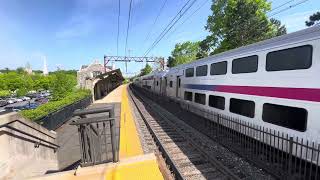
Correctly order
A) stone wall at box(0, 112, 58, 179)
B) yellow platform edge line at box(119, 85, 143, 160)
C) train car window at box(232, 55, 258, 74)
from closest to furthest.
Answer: stone wall at box(0, 112, 58, 179) → train car window at box(232, 55, 258, 74) → yellow platform edge line at box(119, 85, 143, 160)

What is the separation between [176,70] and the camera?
2105 centimetres

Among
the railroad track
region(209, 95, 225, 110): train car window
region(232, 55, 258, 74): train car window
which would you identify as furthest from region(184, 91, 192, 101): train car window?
region(232, 55, 258, 74): train car window

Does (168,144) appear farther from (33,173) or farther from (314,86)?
(314,86)

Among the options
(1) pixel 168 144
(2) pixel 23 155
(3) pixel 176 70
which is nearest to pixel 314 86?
(1) pixel 168 144

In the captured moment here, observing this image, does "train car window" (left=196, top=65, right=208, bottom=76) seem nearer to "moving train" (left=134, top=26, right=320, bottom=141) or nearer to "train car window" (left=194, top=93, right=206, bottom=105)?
"moving train" (left=134, top=26, right=320, bottom=141)

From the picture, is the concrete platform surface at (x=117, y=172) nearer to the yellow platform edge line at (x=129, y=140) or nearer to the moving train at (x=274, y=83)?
the yellow platform edge line at (x=129, y=140)

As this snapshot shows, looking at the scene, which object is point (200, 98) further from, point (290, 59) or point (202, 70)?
point (290, 59)

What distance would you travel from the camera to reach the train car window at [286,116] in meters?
6.66

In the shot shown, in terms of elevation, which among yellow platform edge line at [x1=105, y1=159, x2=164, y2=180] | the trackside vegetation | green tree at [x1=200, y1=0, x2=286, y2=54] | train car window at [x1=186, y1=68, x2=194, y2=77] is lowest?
yellow platform edge line at [x1=105, y1=159, x2=164, y2=180]

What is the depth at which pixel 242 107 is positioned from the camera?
9.71 meters

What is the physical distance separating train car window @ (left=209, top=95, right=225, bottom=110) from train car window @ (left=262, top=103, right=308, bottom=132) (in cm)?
322

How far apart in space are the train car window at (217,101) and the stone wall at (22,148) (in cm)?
800

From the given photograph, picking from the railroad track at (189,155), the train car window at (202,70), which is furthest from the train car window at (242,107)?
the train car window at (202,70)

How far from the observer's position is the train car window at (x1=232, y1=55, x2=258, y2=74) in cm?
892
